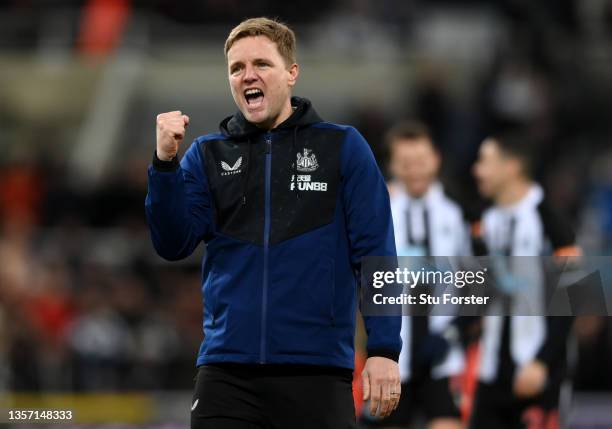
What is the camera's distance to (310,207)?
484 centimetres

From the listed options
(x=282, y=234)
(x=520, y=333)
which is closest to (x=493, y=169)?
(x=520, y=333)

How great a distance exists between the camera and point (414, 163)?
8.23 metres

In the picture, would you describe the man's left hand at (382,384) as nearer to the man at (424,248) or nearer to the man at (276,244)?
the man at (276,244)

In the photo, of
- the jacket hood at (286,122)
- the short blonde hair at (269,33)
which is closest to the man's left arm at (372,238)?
the jacket hood at (286,122)

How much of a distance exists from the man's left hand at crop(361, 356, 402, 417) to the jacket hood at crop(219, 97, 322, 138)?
0.92m

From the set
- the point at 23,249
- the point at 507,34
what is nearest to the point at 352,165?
the point at 23,249

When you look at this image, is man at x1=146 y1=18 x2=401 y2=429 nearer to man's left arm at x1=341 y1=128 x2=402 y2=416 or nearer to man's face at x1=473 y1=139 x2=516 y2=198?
man's left arm at x1=341 y1=128 x2=402 y2=416

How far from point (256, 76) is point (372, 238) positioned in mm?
702

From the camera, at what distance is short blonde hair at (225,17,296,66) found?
4902mm

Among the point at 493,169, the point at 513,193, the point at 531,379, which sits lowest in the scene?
the point at 531,379

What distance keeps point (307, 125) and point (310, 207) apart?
340mm

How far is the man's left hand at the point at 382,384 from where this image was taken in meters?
4.57

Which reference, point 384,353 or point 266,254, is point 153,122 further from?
point 384,353

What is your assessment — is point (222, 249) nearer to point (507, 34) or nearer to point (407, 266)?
point (407, 266)
